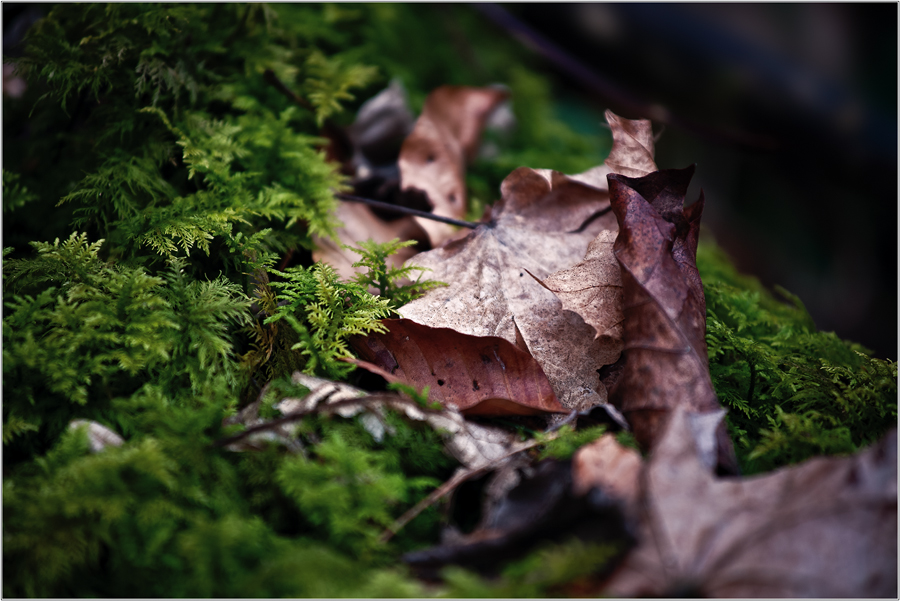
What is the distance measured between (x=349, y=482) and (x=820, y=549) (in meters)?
1.00

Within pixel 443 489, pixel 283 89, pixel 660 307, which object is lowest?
pixel 443 489

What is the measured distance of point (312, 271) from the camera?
6.15 feet

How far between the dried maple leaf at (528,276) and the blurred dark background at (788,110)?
2.51 m

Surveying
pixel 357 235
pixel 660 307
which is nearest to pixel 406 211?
pixel 357 235

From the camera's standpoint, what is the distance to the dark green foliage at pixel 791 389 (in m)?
1.41

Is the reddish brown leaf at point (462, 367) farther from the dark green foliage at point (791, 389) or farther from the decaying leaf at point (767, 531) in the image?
the dark green foliage at point (791, 389)

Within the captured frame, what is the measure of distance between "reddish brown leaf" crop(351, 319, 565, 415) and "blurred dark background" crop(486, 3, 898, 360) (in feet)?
10.9

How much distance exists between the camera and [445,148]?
8.84ft

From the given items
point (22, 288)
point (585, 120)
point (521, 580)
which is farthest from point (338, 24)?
point (521, 580)

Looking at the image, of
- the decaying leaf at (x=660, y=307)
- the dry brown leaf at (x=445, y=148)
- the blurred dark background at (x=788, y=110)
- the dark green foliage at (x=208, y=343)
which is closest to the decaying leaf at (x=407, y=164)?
the dry brown leaf at (x=445, y=148)

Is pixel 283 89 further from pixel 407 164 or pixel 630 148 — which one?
pixel 630 148

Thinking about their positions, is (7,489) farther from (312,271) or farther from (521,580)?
(521,580)

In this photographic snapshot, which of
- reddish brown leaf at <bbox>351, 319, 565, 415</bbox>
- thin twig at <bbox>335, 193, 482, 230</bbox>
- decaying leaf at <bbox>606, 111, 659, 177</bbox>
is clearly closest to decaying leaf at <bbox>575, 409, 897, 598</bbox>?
reddish brown leaf at <bbox>351, 319, 565, 415</bbox>

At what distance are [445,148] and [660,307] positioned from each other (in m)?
1.56
